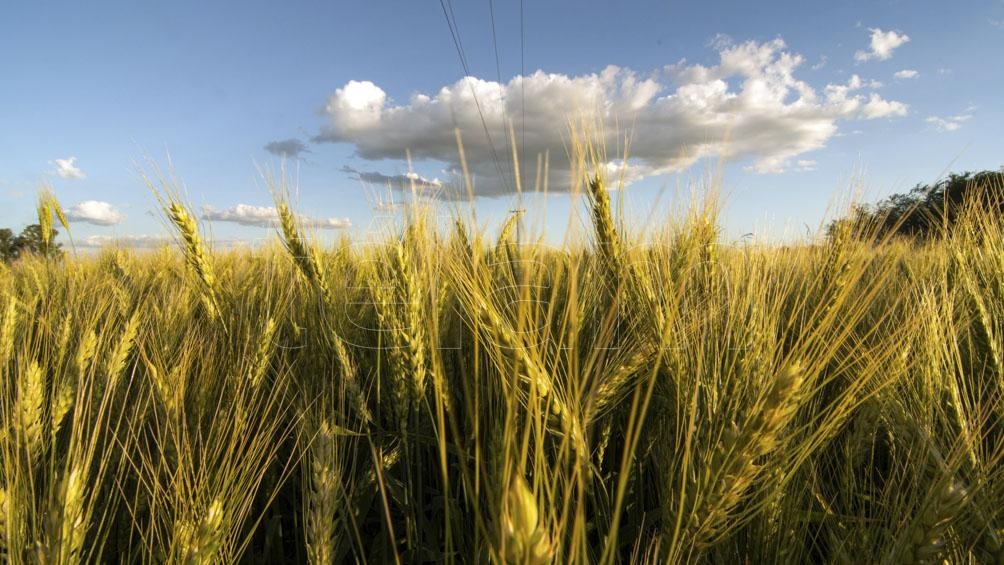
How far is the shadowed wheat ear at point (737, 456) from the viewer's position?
73 centimetres

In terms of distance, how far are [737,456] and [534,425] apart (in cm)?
48

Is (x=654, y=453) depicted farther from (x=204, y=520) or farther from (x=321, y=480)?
(x=204, y=520)

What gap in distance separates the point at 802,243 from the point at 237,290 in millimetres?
3239

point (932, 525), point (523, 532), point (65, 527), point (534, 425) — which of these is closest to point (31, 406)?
point (65, 527)

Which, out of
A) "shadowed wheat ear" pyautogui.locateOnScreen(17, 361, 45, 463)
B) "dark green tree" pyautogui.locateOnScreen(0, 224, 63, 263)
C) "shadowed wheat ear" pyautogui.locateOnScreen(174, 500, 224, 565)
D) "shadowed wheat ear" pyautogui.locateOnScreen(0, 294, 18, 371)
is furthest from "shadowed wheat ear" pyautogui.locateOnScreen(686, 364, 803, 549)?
"dark green tree" pyautogui.locateOnScreen(0, 224, 63, 263)

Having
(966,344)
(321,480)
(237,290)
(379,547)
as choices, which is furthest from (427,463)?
(966,344)

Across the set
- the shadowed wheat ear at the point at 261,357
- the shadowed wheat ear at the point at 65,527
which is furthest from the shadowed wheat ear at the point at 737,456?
the shadowed wheat ear at the point at 261,357

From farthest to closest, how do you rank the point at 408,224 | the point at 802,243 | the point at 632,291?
the point at 802,243, the point at 408,224, the point at 632,291

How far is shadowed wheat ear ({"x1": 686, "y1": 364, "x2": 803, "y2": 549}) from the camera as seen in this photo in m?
0.73

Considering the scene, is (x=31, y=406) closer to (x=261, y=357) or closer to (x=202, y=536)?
(x=261, y=357)

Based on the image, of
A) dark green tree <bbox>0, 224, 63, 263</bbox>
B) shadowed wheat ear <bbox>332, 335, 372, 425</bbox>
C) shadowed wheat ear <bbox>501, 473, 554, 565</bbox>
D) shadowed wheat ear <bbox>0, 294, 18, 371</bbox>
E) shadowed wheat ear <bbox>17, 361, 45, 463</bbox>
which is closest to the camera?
shadowed wheat ear <bbox>501, 473, 554, 565</bbox>

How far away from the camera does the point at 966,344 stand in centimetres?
201

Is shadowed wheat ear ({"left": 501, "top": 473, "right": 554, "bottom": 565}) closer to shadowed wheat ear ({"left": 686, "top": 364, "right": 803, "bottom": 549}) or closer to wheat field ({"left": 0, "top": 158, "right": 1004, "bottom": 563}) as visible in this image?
wheat field ({"left": 0, "top": 158, "right": 1004, "bottom": 563})

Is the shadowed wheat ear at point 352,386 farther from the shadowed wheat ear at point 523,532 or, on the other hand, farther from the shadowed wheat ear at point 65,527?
the shadowed wheat ear at point 523,532
